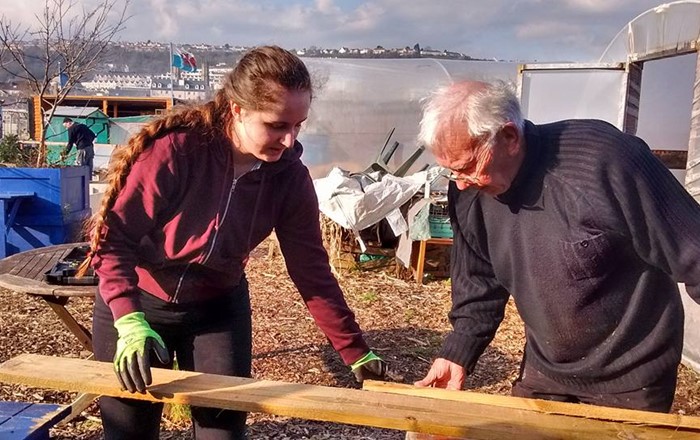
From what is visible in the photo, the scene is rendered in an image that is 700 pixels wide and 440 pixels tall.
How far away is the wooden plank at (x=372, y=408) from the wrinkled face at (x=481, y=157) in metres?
0.69

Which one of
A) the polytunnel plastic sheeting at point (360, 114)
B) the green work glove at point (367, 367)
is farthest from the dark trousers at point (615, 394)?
the polytunnel plastic sheeting at point (360, 114)

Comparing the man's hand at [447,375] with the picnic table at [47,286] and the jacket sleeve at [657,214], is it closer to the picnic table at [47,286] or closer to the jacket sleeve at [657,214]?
the jacket sleeve at [657,214]

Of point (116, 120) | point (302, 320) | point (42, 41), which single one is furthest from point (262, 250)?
point (116, 120)

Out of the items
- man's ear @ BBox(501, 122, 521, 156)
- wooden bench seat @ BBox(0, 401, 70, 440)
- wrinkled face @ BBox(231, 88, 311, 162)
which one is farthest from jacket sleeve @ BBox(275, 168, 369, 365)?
wooden bench seat @ BBox(0, 401, 70, 440)

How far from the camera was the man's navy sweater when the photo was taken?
188 cm

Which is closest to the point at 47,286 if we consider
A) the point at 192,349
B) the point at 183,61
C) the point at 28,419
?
the point at 28,419

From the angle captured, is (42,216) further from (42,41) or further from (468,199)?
(468,199)

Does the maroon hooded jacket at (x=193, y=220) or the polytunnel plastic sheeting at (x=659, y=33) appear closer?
the maroon hooded jacket at (x=193, y=220)

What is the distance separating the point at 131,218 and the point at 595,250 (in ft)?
4.78

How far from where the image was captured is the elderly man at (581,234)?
6.20ft

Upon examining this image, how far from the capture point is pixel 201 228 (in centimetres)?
224

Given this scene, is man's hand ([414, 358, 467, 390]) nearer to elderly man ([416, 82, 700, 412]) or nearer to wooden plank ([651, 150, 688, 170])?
elderly man ([416, 82, 700, 412])

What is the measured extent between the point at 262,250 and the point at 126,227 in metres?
7.00

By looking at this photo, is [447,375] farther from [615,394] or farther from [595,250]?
[595,250]
